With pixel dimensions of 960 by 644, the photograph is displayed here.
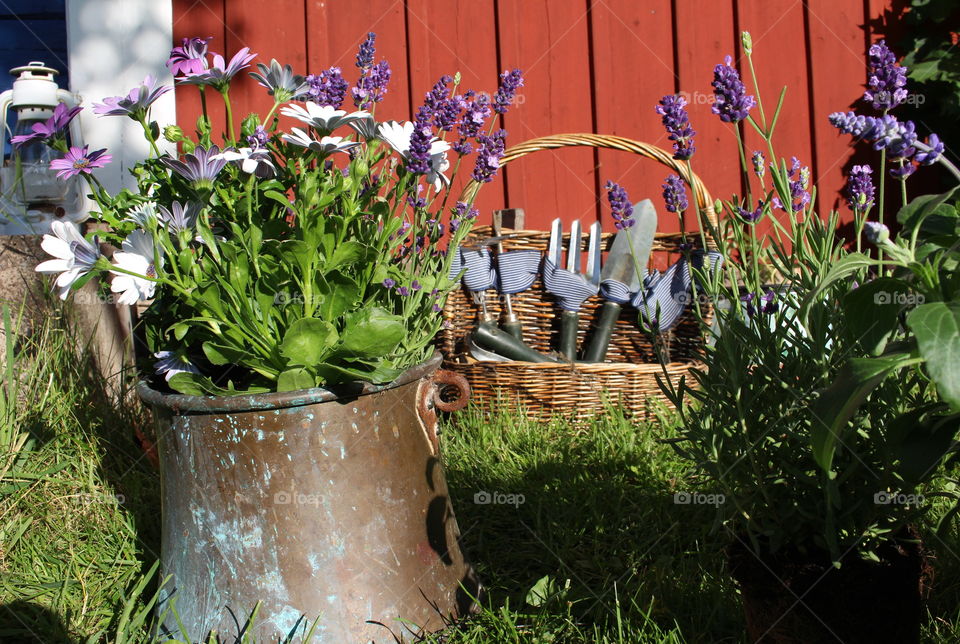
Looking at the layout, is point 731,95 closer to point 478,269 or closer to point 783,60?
point 478,269

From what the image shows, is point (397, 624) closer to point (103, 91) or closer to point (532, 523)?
point (532, 523)

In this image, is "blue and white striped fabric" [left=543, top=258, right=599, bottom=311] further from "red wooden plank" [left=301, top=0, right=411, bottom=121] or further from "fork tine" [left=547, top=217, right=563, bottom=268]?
"red wooden plank" [left=301, top=0, right=411, bottom=121]

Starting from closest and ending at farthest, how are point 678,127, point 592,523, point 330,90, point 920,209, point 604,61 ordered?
point 920,209 → point 678,127 → point 330,90 → point 592,523 → point 604,61

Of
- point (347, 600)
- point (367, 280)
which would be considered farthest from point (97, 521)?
point (367, 280)

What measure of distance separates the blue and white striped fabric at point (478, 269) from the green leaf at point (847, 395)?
6.48ft

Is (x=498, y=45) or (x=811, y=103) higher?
(x=498, y=45)

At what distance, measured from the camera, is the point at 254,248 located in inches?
49.2

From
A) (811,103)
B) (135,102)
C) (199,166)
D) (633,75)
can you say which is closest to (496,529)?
(199,166)

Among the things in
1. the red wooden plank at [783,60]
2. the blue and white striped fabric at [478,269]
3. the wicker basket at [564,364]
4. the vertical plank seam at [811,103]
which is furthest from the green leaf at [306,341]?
the vertical plank seam at [811,103]

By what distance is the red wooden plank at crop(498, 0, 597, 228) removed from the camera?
334cm

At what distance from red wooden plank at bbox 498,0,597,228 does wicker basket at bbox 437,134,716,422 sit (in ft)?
1.88

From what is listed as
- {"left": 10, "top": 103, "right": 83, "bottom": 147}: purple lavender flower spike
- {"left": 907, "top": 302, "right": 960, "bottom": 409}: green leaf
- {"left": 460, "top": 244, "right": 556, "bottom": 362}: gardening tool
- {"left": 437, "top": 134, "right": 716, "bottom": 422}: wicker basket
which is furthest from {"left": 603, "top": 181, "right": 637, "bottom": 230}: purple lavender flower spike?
{"left": 460, "top": 244, "right": 556, "bottom": 362}: gardening tool

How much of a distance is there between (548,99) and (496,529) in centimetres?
211

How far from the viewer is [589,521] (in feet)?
5.97
